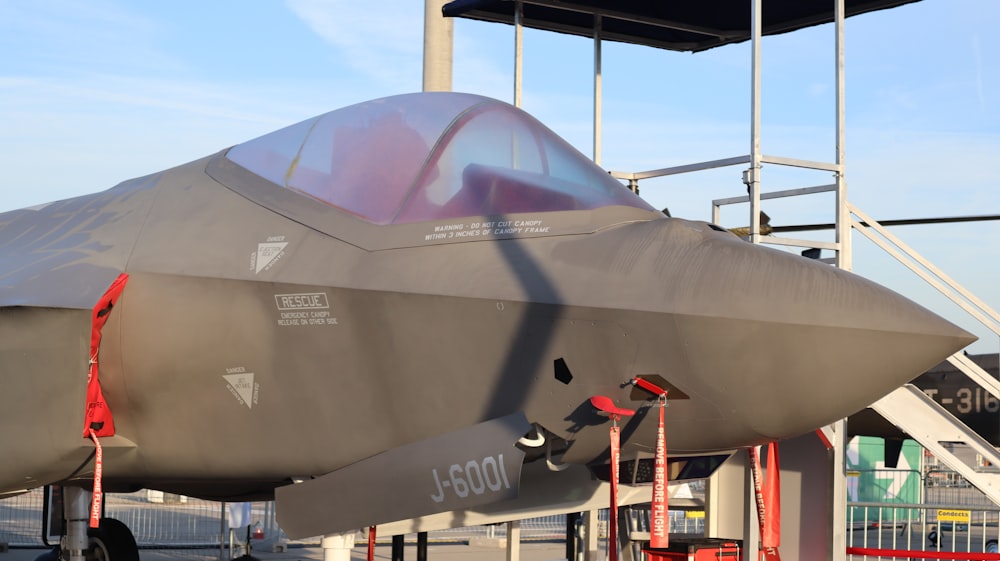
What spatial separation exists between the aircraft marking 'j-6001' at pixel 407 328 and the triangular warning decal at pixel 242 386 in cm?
2

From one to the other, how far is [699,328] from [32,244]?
15.8ft

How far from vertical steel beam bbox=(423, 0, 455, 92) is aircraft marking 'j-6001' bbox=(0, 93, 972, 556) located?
10.0m

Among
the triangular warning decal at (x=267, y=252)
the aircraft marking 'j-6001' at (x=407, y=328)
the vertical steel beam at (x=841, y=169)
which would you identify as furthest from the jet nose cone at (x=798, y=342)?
the vertical steel beam at (x=841, y=169)

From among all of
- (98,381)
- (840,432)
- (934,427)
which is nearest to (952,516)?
(934,427)

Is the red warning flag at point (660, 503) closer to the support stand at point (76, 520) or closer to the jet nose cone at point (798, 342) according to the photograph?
the jet nose cone at point (798, 342)

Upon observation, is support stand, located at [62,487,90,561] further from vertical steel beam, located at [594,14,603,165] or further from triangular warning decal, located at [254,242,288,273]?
vertical steel beam, located at [594,14,603,165]

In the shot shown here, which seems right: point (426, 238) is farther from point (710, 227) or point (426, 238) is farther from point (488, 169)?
point (710, 227)

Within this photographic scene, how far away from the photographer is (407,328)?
5555 millimetres

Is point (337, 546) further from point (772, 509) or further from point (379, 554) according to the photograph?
point (379, 554)

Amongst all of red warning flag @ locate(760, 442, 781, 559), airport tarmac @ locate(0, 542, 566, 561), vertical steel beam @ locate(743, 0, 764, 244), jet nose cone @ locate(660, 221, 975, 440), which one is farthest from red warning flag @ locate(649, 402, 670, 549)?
airport tarmac @ locate(0, 542, 566, 561)

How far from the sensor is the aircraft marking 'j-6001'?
15.9ft

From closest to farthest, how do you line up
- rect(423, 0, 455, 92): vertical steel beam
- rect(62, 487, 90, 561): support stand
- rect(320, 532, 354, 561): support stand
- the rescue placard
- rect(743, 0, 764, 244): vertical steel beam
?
rect(320, 532, 354, 561): support stand → rect(62, 487, 90, 561): support stand → rect(743, 0, 764, 244): vertical steel beam → the rescue placard → rect(423, 0, 455, 92): vertical steel beam

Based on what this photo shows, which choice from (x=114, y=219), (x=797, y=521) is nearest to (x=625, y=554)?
(x=797, y=521)

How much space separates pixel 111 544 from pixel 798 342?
22.3 ft
